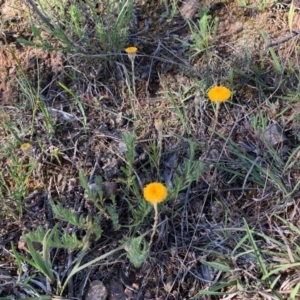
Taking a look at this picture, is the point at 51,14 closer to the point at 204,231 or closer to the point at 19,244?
the point at 19,244

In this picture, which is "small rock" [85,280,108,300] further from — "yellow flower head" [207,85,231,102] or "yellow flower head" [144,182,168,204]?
"yellow flower head" [207,85,231,102]

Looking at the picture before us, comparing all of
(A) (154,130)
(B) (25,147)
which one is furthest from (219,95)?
(B) (25,147)

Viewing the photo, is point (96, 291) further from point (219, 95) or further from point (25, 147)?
point (219, 95)

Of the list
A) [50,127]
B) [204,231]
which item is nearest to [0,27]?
[50,127]

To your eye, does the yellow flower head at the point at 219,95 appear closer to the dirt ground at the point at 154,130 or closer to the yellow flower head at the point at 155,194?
the dirt ground at the point at 154,130

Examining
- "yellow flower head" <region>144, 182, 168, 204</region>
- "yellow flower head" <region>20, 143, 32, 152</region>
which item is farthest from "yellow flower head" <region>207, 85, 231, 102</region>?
"yellow flower head" <region>20, 143, 32, 152</region>

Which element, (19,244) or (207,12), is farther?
(207,12)
